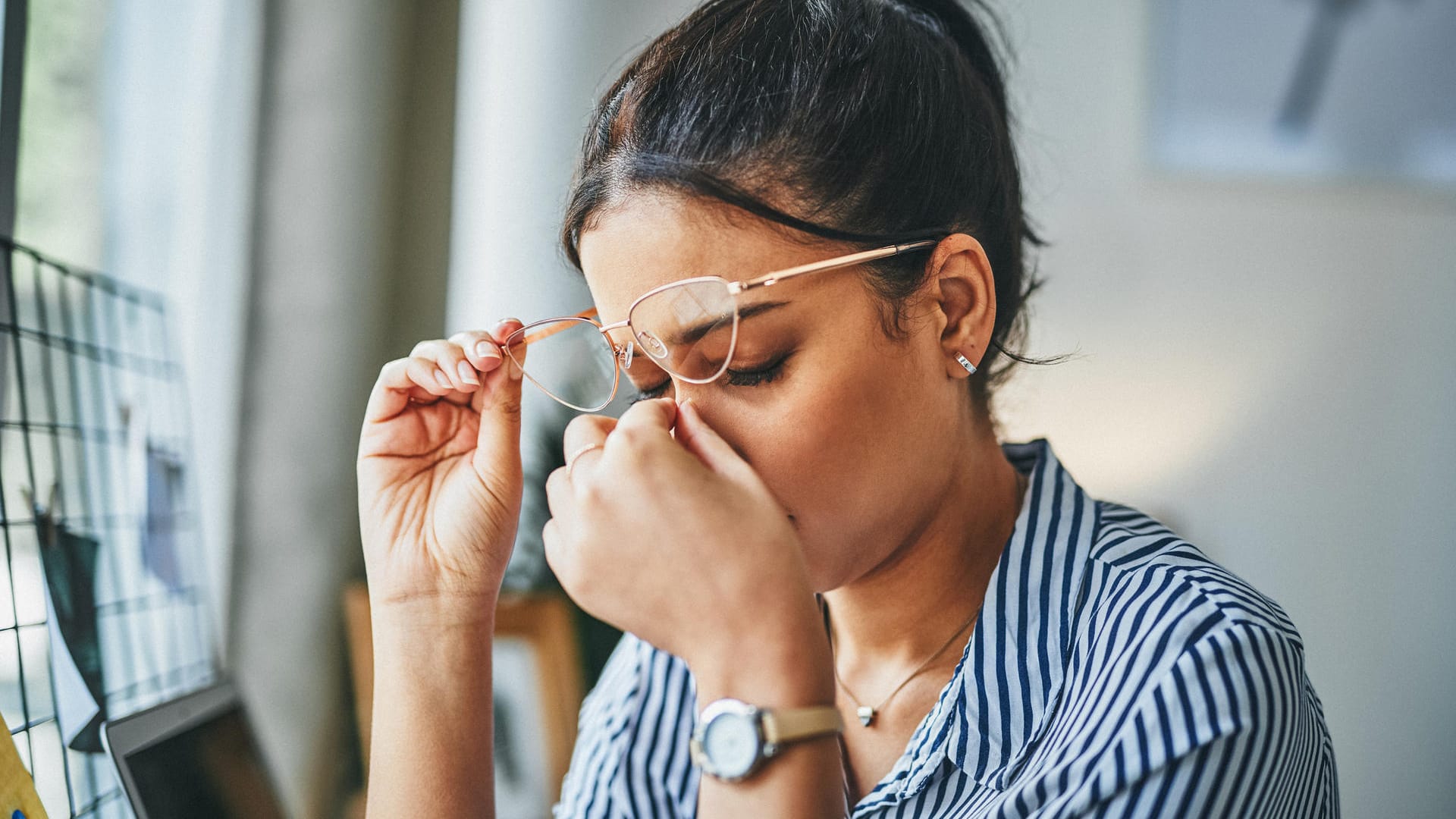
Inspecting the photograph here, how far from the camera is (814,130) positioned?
2.53 ft

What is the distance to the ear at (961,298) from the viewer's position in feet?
2.64

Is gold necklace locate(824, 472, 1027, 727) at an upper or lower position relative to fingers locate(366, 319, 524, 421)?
lower

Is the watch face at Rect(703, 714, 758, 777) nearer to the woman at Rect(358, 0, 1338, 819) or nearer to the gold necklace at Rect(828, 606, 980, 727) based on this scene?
the woman at Rect(358, 0, 1338, 819)

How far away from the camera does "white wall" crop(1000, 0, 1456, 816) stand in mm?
1773

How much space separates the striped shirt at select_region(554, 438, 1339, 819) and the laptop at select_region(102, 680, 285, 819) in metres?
0.33

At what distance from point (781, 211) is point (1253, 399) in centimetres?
144

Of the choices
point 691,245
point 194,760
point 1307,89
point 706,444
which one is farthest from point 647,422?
point 1307,89

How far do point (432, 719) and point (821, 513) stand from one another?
40 centimetres

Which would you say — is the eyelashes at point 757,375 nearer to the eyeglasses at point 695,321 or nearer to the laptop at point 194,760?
the eyeglasses at point 695,321

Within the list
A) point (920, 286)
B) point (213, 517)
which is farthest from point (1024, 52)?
point (213, 517)

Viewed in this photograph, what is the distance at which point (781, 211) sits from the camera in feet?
2.48

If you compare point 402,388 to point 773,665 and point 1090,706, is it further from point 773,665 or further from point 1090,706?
point 1090,706

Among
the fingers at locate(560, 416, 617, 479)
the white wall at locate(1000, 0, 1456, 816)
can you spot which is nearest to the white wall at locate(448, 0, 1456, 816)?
the white wall at locate(1000, 0, 1456, 816)

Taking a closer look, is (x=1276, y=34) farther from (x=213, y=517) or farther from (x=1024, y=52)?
(x=213, y=517)
